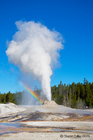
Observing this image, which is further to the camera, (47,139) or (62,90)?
(62,90)

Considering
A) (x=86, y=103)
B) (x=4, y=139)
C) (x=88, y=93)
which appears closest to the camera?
(x=4, y=139)

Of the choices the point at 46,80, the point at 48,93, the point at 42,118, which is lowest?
the point at 42,118

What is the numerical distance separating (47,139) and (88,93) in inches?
3167

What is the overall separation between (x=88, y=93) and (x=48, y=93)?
4096 cm

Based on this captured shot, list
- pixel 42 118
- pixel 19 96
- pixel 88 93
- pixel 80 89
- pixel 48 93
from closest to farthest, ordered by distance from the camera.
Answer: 1. pixel 42 118
2. pixel 48 93
3. pixel 88 93
4. pixel 80 89
5. pixel 19 96

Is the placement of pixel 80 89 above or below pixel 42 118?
above

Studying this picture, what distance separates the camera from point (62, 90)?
110m

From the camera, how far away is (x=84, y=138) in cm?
1170

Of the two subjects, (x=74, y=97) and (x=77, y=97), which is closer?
(x=74, y=97)

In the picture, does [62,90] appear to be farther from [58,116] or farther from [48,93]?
[58,116]

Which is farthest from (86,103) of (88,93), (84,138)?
(84,138)

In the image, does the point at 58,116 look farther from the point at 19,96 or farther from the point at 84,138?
the point at 19,96

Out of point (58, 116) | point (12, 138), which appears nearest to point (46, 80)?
point (58, 116)

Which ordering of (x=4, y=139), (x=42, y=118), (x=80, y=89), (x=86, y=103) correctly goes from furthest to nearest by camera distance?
1. (x=80, y=89)
2. (x=86, y=103)
3. (x=42, y=118)
4. (x=4, y=139)
